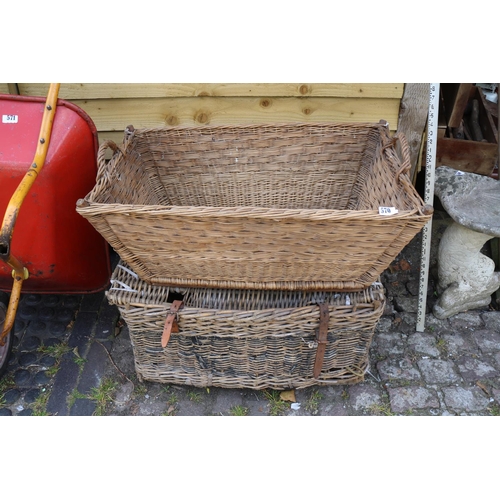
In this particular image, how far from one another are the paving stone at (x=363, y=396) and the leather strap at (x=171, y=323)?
0.87 m

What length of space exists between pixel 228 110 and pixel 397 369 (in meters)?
1.61

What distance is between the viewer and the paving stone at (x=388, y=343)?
7.78 feet

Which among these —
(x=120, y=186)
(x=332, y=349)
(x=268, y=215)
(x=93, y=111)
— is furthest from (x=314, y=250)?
(x=93, y=111)

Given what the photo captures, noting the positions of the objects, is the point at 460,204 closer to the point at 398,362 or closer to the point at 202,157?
the point at 398,362

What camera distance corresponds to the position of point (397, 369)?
229 cm

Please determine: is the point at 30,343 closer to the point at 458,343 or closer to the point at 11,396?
the point at 11,396

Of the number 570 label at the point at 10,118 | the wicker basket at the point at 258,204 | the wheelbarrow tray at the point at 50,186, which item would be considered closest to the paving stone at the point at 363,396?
the wicker basket at the point at 258,204

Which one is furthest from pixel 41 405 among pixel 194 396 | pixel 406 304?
pixel 406 304

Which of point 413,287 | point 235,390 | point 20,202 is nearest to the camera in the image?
point 20,202

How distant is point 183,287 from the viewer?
2.04 m

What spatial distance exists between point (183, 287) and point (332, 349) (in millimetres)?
697

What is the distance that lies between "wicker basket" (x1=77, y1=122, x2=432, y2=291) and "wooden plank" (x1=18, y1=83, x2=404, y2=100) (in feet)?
1.03

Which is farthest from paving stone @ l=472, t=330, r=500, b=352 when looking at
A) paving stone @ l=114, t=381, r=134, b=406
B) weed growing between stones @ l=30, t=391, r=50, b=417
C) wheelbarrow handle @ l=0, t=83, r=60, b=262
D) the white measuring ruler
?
wheelbarrow handle @ l=0, t=83, r=60, b=262

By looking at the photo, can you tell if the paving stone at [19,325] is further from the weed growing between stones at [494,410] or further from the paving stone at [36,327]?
the weed growing between stones at [494,410]
